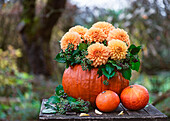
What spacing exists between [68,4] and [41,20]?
1.28 metres

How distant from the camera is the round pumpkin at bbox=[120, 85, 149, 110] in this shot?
1.53m

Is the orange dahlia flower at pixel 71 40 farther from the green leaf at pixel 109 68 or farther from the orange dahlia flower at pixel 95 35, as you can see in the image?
the green leaf at pixel 109 68

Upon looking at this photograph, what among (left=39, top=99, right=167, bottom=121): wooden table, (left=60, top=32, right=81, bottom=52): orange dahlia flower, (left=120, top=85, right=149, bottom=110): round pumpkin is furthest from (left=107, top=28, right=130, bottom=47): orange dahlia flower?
(left=39, top=99, right=167, bottom=121): wooden table

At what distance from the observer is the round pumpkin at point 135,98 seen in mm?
1528

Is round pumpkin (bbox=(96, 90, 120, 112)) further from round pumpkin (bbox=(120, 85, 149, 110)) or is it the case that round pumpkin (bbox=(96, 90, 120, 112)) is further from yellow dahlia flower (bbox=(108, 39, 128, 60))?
yellow dahlia flower (bbox=(108, 39, 128, 60))

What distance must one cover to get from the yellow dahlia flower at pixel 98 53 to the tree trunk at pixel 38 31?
3.48m

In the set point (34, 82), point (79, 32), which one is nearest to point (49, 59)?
point (34, 82)

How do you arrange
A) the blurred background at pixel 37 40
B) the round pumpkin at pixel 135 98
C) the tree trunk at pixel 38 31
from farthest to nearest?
the tree trunk at pixel 38 31, the blurred background at pixel 37 40, the round pumpkin at pixel 135 98

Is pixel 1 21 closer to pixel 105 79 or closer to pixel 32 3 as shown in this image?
pixel 32 3

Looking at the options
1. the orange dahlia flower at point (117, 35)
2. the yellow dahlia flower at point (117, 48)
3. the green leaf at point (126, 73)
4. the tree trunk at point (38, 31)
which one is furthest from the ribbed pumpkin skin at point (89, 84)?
the tree trunk at point (38, 31)

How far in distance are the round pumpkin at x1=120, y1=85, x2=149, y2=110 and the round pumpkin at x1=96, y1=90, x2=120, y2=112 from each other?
7cm

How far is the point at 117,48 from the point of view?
1533 mm

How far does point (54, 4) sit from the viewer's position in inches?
190

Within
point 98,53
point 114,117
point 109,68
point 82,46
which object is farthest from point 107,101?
point 82,46
